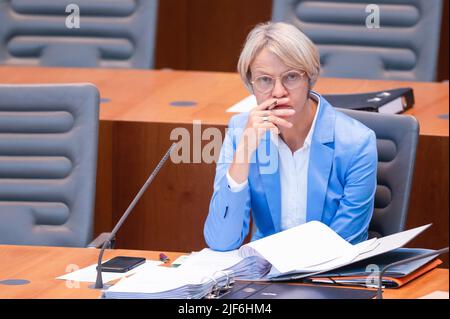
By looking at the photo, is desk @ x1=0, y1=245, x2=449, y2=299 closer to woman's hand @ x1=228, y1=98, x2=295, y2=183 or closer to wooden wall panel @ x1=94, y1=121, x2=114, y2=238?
woman's hand @ x1=228, y1=98, x2=295, y2=183

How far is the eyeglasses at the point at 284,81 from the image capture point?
2369 millimetres

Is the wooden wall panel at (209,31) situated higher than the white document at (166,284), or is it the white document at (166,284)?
the wooden wall panel at (209,31)

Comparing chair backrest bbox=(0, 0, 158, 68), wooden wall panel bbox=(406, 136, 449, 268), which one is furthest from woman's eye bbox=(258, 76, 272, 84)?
chair backrest bbox=(0, 0, 158, 68)

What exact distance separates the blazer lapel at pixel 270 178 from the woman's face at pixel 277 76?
14cm

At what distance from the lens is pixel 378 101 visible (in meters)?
3.08

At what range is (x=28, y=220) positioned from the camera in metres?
2.80

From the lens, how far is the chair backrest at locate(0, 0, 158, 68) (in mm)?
3934

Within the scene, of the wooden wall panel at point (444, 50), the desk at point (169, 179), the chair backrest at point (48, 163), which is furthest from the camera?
the wooden wall panel at point (444, 50)

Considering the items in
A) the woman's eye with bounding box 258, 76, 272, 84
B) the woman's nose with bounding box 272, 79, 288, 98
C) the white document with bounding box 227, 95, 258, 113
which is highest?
the woman's eye with bounding box 258, 76, 272, 84

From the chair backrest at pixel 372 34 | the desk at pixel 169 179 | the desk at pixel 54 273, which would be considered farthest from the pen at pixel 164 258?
the chair backrest at pixel 372 34

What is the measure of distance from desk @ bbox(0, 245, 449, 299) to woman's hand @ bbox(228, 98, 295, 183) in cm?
26

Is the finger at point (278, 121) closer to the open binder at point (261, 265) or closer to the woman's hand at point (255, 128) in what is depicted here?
the woman's hand at point (255, 128)

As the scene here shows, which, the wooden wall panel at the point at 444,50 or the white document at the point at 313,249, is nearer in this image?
the white document at the point at 313,249
